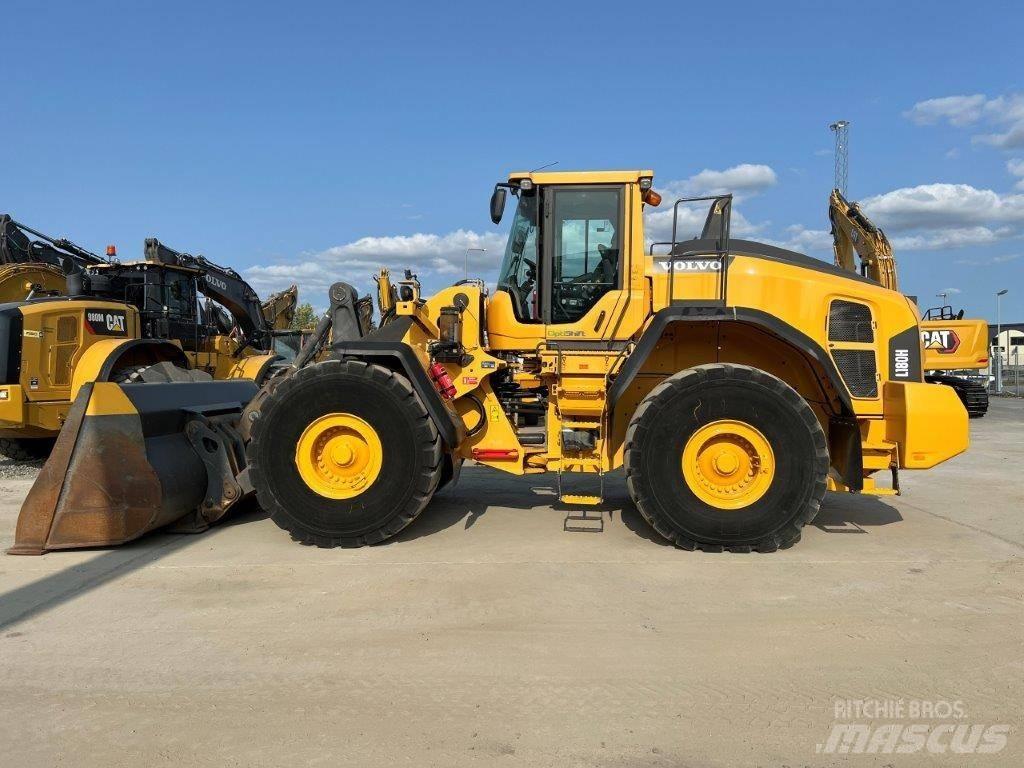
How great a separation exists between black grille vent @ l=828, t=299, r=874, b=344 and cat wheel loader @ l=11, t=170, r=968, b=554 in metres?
0.02

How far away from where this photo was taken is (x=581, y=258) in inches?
217

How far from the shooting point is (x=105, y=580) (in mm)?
4246

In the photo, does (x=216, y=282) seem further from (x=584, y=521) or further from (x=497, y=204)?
(x=584, y=521)

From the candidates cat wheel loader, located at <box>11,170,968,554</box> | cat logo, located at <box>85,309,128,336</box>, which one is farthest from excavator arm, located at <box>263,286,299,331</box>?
cat wheel loader, located at <box>11,170,968,554</box>

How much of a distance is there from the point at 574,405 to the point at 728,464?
4.05ft

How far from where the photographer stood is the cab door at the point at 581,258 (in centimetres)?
544

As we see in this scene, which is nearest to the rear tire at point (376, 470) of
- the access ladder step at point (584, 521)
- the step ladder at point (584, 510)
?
the step ladder at point (584, 510)

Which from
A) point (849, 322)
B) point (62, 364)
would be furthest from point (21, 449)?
point (849, 322)

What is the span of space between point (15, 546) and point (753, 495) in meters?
5.20

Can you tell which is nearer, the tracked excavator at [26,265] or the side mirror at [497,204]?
the side mirror at [497,204]

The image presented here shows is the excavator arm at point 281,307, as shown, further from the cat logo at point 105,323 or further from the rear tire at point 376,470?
the rear tire at point 376,470

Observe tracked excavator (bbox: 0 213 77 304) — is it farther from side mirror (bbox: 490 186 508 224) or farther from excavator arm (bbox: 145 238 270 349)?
side mirror (bbox: 490 186 508 224)

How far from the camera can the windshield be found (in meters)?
5.64

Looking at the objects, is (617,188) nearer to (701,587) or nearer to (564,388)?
(564,388)
